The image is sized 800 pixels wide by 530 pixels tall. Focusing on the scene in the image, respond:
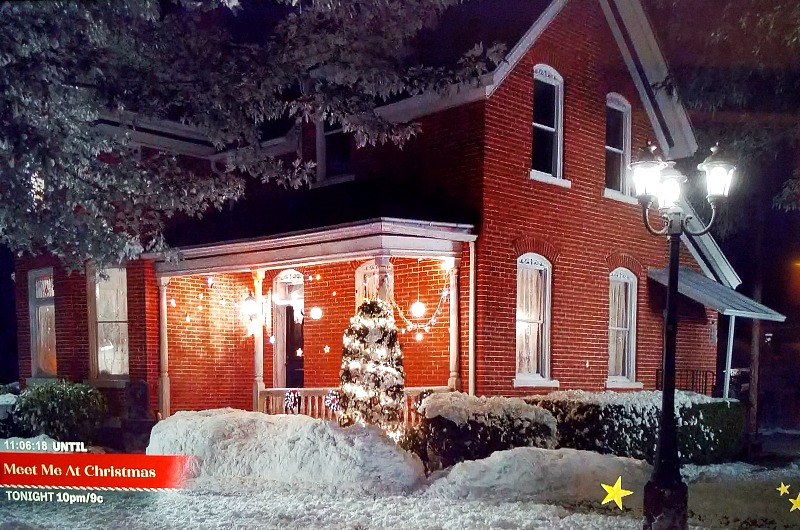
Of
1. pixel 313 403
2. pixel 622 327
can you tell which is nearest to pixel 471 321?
pixel 313 403

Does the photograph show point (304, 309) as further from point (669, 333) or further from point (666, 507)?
point (666, 507)

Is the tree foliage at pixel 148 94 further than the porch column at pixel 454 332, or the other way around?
the porch column at pixel 454 332

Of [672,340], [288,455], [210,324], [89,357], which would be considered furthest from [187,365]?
[672,340]

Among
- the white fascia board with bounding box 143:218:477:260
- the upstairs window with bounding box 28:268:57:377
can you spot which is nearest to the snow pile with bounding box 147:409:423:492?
the white fascia board with bounding box 143:218:477:260

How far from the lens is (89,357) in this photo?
14523 mm

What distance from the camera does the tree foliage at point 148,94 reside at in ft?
25.2

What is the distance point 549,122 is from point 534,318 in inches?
130

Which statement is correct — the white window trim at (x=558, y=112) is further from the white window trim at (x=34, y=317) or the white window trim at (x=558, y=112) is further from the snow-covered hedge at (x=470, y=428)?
the white window trim at (x=34, y=317)

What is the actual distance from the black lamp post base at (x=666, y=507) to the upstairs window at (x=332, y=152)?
822 centimetres

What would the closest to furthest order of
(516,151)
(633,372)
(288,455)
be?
(288,455) → (516,151) → (633,372)

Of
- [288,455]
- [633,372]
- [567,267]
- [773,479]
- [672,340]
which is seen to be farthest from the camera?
[633,372]

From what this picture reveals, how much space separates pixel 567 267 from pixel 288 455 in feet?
18.9

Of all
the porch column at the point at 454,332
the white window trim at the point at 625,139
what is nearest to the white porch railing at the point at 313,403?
the porch column at the point at 454,332

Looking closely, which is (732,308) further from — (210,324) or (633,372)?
(210,324)
